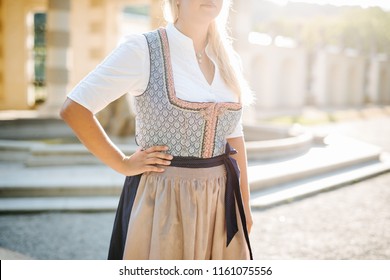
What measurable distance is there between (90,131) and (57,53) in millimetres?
14224

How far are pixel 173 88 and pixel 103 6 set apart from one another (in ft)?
59.0

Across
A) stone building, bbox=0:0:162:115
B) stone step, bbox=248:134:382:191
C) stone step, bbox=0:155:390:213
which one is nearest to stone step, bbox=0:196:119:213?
stone step, bbox=0:155:390:213

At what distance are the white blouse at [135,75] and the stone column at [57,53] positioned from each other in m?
12.8

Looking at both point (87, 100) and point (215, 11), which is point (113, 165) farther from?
point (215, 11)

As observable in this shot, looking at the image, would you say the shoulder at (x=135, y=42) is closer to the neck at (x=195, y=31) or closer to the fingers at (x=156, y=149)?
the neck at (x=195, y=31)

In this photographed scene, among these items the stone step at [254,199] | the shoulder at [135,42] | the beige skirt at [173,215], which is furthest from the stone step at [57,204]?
the shoulder at [135,42]

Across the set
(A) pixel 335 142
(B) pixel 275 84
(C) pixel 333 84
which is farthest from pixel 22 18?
(C) pixel 333 84

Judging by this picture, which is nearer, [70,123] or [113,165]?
[70,123]

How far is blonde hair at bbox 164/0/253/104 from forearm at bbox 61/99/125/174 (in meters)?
0.59

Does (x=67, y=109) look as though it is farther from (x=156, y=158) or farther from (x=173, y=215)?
(x=173, y=215)

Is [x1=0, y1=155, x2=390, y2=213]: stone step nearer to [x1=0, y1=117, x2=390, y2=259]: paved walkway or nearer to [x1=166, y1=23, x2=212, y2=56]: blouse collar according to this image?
[x1=0, y1=117, x2=390, y2=259]: paved walkway

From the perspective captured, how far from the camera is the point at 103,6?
1878cm

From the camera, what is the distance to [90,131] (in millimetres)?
1897

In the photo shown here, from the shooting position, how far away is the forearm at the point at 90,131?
6.07 ft
